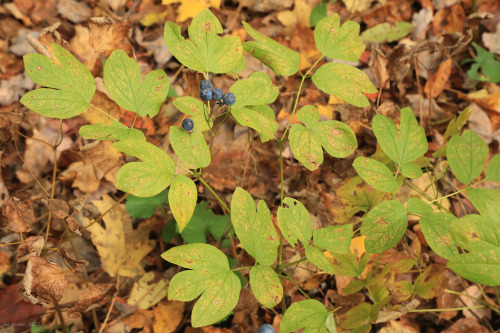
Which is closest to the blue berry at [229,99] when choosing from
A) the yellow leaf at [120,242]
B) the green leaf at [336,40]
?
the green leaf at [336,40]

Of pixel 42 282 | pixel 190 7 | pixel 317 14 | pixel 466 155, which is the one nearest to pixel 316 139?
pixel 466 155

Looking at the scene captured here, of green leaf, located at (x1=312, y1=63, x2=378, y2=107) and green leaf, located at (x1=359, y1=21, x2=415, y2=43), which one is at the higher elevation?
green leaf, located at (x1=312, y1=63, x2=378, y2=107)

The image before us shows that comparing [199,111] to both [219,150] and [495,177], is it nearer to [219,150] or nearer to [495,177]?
[219,150]

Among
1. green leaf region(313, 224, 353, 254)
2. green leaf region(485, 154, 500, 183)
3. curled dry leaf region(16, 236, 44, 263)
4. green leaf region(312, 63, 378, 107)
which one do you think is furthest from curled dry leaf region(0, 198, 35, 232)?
green leaf region(485, 154, 500, 183)

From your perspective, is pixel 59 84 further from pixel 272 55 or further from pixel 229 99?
pixel 272 55

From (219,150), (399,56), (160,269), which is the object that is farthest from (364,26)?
(160,269)

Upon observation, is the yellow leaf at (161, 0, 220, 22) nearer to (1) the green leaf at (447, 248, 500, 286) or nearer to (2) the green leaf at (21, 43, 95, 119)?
(2) the green leaf at (21, 43, 95, 119)

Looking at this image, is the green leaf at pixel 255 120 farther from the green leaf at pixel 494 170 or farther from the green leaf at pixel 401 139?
the green leaf at pixel 494 170
